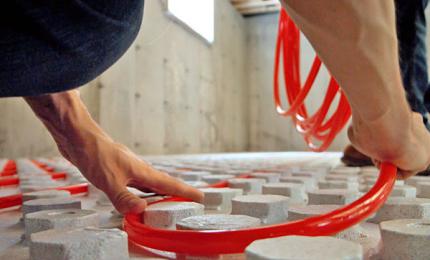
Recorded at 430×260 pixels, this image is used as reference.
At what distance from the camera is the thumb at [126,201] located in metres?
0.92

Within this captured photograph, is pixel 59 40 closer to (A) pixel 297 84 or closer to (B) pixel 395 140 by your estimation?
(B) pixel 395 140

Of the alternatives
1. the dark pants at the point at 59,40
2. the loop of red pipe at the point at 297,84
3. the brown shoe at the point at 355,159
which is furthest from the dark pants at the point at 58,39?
the brown shoe at the point at 355,159

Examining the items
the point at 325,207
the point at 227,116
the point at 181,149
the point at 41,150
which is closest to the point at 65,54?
the point at 325,207

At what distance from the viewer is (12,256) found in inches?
29.9

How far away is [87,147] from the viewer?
0.98m

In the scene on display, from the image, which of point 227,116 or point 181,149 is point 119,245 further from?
point 227,116

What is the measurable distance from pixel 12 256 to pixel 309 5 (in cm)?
65

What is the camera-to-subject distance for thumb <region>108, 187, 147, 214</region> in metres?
0.92

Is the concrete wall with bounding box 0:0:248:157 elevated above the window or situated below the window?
below

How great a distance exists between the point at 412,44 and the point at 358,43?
5.88ft

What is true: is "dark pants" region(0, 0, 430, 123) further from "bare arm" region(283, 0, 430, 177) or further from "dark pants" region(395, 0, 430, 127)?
"dark pants" region(395, 0, 430, 127)

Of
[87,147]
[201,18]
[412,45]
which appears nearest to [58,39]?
[87,147]

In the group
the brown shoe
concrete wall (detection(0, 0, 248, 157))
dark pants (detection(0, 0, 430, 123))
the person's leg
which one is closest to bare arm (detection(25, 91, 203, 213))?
dark pants (detection(0, 0, 430, 123))

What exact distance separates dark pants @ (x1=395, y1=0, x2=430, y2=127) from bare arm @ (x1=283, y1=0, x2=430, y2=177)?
1.51 meters
